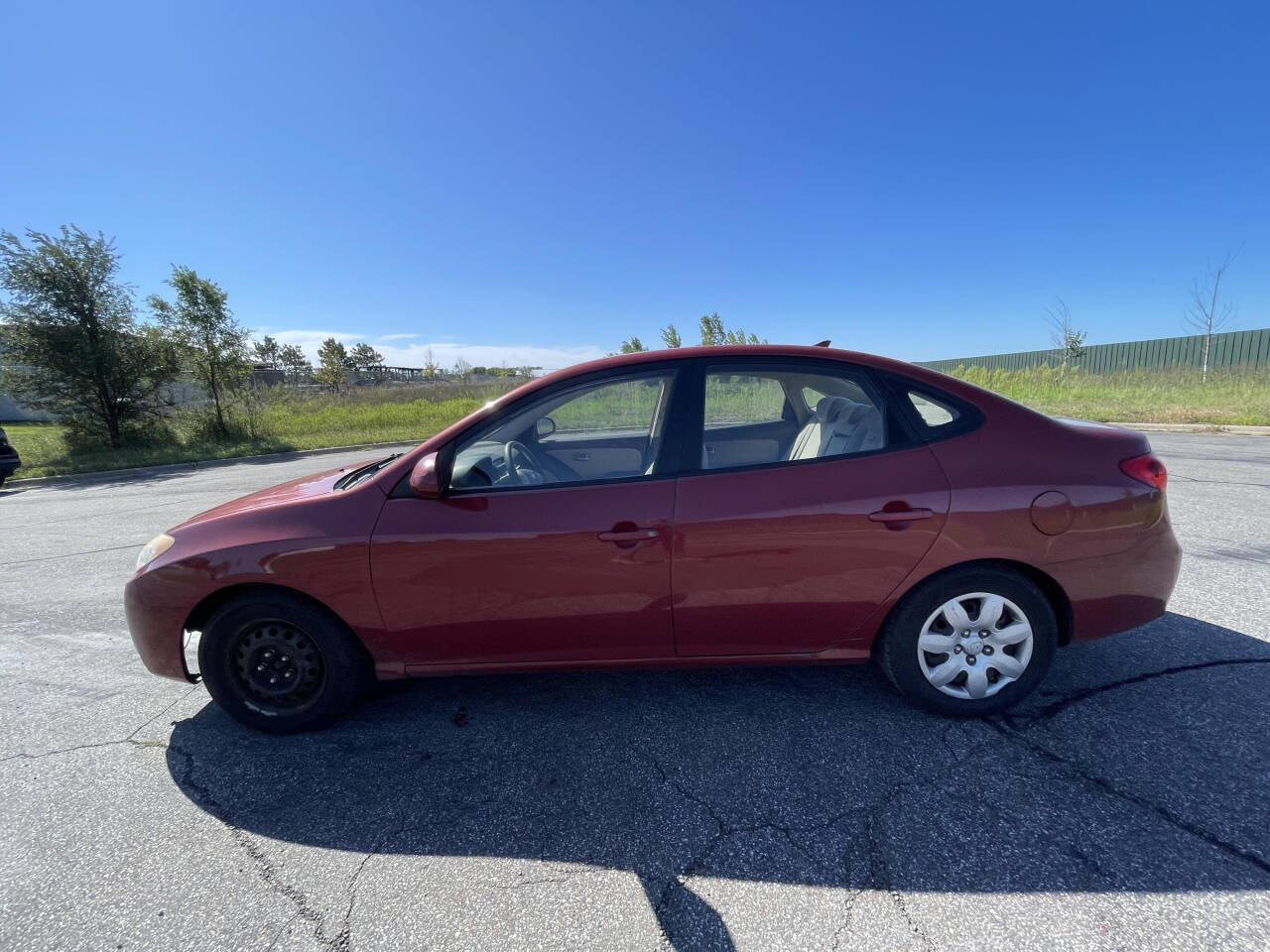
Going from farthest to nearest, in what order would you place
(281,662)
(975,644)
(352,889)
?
(281,662) → (975,644) → (352,889)

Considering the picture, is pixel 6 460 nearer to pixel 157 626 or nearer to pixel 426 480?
pixel 157 626

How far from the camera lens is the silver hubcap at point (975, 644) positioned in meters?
2.32

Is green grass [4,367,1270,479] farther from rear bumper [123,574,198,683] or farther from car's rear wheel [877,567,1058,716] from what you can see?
car's rear wheel [877,567,1058,716]

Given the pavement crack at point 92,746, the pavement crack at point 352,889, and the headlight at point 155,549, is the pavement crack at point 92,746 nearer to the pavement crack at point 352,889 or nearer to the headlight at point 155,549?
the headlight at point 155,549

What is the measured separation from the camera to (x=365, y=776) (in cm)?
222

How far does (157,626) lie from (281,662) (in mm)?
564

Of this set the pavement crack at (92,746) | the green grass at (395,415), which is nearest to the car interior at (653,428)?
the pavement crack at (92,746)

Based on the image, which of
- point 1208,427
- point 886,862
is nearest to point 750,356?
point 886,862

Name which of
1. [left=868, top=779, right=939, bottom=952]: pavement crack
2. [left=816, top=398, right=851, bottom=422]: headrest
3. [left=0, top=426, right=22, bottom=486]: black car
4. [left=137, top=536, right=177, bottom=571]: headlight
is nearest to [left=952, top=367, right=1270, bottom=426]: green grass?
[left=816, top=398, right=851, bottom=422]: headrest

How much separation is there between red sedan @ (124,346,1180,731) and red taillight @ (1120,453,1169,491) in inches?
0.5

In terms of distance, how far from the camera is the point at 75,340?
15109mm

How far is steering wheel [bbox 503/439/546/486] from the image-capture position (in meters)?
2.45

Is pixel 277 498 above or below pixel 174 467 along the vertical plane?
above

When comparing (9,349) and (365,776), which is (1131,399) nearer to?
(365,776)
